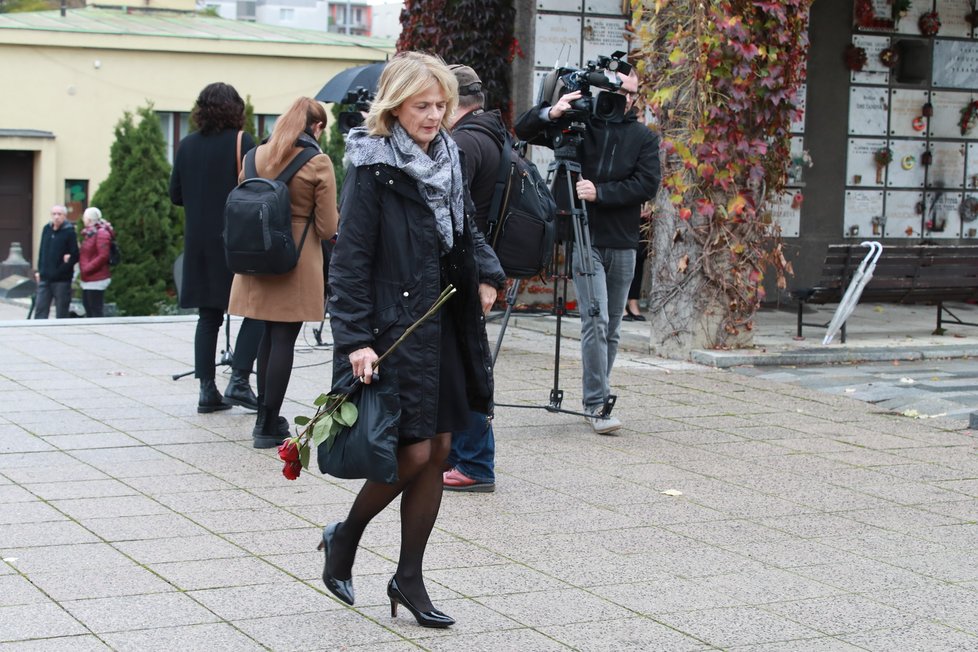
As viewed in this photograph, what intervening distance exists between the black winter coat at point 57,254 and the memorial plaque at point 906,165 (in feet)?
37.3

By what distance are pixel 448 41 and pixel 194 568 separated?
29.7 feet

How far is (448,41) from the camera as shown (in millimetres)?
13438

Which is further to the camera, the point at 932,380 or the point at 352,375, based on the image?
the point at 932,380

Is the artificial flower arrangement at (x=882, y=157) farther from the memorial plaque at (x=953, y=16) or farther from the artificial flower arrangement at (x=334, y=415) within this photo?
the artificial flower arrangement at (x=334, y=415)

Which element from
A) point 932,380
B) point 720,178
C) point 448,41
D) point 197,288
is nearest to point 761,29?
point 720,178

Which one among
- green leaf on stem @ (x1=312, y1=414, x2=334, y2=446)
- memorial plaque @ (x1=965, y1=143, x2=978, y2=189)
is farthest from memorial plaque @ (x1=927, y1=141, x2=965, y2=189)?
green leaf on stem @ (x1=312, y1=414, x2=334, y2=446)

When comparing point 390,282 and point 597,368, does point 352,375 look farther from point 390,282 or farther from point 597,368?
point 597,368

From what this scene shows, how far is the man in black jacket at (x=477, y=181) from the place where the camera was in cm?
638

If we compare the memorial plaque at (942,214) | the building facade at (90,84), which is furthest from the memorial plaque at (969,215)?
the building facade at (90,84)

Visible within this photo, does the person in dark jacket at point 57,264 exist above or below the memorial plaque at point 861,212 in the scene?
below

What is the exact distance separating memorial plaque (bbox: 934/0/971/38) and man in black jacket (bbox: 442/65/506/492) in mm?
9886

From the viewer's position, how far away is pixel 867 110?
48.4 ft

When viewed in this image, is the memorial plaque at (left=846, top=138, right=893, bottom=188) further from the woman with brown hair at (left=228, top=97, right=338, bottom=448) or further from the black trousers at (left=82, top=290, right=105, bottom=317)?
the black trousers at (left=82, top=290, right=105, bottom=317)

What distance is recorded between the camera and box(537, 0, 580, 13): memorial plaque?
13.4 metres
